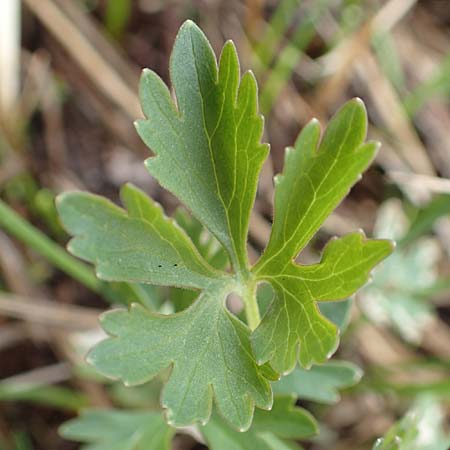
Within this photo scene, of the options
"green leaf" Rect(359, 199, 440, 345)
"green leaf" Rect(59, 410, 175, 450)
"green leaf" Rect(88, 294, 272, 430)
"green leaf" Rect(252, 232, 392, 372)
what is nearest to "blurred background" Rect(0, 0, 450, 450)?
"green leaf" Rect(359, 199, 440, 345)

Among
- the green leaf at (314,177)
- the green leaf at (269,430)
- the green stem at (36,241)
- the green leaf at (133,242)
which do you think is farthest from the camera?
the green stem at (36,241)

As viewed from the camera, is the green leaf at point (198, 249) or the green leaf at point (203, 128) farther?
the green leaf at point (198, 249)

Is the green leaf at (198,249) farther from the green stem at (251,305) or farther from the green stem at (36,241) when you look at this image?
the green stem at (36,241)

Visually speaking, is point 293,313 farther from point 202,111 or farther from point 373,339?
point 373,339

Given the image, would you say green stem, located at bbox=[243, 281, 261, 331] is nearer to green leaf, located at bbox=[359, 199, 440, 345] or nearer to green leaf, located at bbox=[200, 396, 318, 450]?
green leaf, located at bbox=[200, 396, 318, 450]

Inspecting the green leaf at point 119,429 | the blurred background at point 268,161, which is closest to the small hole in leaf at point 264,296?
the green leaf at point 119,429

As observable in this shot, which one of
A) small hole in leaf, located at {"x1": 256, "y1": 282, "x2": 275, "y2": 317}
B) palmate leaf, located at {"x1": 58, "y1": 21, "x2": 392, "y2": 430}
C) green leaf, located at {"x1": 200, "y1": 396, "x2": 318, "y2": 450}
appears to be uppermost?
palmate leaf, located at {"x1": 58, "y1": 21, "x2": 392, "y2": 430}
